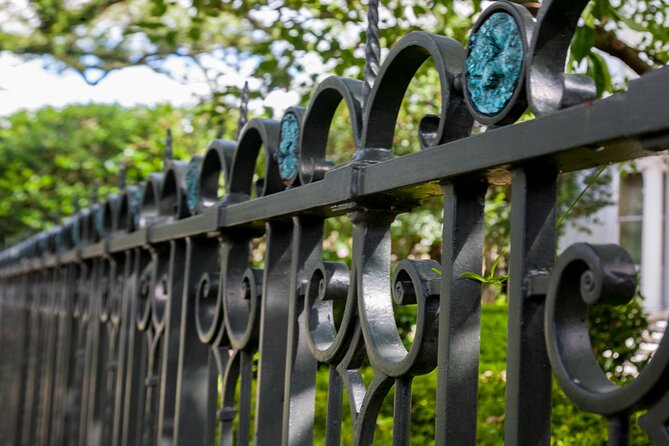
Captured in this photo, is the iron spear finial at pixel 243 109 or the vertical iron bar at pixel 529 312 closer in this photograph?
the vertical iron bar at pixel 529 312

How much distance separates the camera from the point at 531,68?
0.86m

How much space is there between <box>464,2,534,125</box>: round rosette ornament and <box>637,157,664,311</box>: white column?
45.9 feet

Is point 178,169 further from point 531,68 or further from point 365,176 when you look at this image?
point 531,68

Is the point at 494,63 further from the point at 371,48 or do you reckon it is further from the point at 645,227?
the point at 645,227

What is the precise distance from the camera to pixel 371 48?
1247 mm

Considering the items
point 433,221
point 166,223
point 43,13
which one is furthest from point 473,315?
point 433,221

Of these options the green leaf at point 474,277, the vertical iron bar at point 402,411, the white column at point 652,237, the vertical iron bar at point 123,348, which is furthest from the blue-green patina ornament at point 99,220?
the white column at point 652,237

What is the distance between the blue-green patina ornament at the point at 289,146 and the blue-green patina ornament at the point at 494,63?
0.56 metres

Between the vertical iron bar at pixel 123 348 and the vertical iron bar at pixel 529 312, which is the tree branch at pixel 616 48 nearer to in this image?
the vertical iron bar at pixel 123 348

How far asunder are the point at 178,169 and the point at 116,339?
828 mm

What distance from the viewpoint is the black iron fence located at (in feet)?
2.66

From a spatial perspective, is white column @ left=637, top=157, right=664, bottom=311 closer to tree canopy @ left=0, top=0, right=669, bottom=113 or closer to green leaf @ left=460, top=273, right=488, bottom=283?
tree canopy @ left=0, top=0, right=669, bottom=113

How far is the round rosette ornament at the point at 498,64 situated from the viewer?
0.89 m

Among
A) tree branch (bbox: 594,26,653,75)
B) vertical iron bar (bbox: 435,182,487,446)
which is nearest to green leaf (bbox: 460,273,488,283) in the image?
vertical iron bar (bbox: 435,182,487,446)
